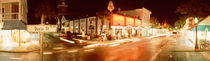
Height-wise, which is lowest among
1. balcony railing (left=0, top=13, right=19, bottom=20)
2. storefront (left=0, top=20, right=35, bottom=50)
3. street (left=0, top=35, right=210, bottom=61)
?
street (left=0, top=35, right=210, bottom=61)

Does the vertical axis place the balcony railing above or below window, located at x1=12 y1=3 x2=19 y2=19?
below

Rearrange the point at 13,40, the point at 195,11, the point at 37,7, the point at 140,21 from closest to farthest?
the point at 195,11
the point at 13,40
the point at 37,7
the point at 140,21

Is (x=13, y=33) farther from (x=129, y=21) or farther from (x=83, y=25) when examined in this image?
(x=129, y=21)

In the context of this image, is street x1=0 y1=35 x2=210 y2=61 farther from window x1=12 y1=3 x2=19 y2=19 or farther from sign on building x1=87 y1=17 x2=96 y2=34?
sign on building x1=87 y1=17 x2=96 y2=34

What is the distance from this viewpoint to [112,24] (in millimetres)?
34094

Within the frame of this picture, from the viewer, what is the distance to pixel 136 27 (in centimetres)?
4528

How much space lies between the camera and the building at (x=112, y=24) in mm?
35391

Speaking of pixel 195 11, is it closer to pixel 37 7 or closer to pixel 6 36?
pixel 6 36

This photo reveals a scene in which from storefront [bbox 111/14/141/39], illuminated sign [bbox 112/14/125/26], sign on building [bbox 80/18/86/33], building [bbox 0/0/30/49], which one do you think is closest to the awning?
building [bbox 0/0/30/49]

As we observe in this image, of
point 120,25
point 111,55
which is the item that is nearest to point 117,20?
point 120,25

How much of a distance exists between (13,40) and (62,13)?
163 feet

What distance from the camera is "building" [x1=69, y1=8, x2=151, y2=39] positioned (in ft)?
116

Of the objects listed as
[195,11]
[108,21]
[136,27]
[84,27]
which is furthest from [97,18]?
[195,11]

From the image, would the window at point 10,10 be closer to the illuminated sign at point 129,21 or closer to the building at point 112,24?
the building at point 112,24
